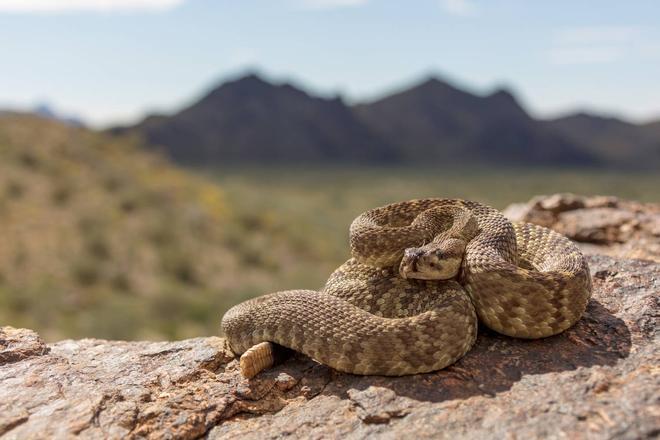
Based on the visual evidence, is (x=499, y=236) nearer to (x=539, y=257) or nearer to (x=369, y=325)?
(x=539, y=257)

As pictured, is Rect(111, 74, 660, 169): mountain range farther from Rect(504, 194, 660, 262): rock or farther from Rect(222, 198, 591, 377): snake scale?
Rect(222, 198, 591, 377): snake scale

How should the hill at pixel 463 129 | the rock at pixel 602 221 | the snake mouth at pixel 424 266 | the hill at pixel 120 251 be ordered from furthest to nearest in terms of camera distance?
the hill at pixel 463 129, the hill at pixel 120 251, the rock at pixel 602 221, the snake mouth at pixel 424 266

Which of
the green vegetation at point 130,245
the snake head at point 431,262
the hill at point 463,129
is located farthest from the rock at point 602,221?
the hill at point 463,129

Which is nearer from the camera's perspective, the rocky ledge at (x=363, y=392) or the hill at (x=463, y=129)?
the rocky ledge at (x=363, y=392)

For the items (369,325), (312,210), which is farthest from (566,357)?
(312,210)

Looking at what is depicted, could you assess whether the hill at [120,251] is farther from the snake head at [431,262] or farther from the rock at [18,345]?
the snake head at [431,262]

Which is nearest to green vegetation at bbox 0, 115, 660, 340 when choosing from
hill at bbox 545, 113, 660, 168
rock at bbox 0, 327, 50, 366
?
rock at bbox 0, 327, 50, 366

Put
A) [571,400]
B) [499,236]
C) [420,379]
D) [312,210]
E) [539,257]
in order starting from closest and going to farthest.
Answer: [571,400] < [420,379] < [499,236] < [539,257] < [312,210]

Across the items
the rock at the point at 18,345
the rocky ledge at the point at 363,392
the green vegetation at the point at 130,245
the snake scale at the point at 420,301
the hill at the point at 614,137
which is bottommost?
the hill at the point at 614,137

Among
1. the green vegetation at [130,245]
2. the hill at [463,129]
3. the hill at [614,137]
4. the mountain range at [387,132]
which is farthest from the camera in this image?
the hill at [614,137]
